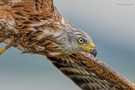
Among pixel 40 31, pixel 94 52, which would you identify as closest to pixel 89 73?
pixel 94 52

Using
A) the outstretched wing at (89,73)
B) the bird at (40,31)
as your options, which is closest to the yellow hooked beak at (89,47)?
the bird at (40,31)

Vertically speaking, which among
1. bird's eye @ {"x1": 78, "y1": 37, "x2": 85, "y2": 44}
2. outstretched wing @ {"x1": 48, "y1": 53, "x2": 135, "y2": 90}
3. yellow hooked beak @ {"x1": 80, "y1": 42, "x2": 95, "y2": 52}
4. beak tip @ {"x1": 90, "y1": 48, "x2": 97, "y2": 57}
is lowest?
outstretched wing @ {"x1": 48, "y1": 53, "x2": 135, "y2": 90}

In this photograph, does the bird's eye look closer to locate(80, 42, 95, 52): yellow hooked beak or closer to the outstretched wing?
locate(80, 42, 95, 52): yellow hooked beak

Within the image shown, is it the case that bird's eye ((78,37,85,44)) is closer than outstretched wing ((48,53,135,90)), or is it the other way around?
bird's eye ((78,37,85,44))

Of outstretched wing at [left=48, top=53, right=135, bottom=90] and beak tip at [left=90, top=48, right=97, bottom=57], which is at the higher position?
beak tip at [left=90, top=48, right=97, bottom=57]

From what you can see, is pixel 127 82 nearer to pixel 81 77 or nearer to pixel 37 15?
pixel 81 77

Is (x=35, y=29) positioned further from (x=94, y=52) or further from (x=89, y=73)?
(x=89, y=73)

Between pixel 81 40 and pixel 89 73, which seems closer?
pixel 81 40

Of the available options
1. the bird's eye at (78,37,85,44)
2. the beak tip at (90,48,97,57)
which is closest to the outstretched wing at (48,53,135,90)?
the beak tip at (90,48,97,57)

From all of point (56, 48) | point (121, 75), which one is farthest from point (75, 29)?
point (121, 75)
